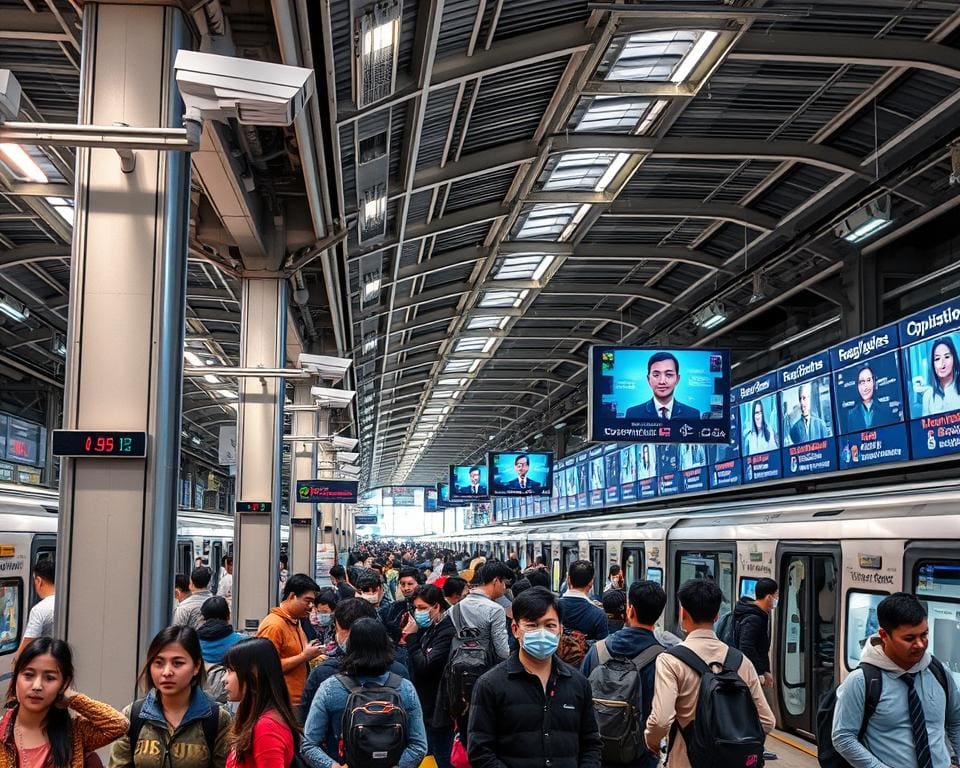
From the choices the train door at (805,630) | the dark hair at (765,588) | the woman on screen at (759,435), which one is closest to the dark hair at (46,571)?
the dark hair at (765,588)

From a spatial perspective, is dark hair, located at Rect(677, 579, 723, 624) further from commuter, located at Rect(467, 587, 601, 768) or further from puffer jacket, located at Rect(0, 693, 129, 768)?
puffer jacket, located at Rect(0, 693, 129, 768)

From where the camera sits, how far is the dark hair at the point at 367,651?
4.69 metres

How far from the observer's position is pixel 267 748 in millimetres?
3824

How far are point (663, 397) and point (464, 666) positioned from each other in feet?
26.7

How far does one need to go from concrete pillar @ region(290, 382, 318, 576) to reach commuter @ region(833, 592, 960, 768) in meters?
15.6

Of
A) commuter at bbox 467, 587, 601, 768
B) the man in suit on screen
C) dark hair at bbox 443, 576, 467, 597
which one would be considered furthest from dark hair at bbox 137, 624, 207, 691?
the man in suit on screen

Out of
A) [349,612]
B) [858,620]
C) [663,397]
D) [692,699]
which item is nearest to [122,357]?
[349,612]

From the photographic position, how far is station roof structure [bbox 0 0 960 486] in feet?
31.1

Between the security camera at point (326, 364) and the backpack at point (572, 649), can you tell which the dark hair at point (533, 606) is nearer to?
the backpack at point (572, 649)

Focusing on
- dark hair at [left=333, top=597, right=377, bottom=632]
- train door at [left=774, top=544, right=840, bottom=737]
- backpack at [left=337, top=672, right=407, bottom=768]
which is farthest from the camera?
train door at [left=774, top=544, right=840, bottom=737]

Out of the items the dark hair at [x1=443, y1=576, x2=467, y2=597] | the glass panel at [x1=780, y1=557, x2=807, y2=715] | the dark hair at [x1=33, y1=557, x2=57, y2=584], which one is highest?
the dark hair at [x1=33, y1=557, x2=57, y2=584]

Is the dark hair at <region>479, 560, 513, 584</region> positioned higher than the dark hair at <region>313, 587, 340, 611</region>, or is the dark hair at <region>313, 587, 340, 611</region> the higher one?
the dark hair at <region>479, 560, 513, 584</region>

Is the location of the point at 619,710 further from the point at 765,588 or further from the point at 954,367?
the point at 954,367

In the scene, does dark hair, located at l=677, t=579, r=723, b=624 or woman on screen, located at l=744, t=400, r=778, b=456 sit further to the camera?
woman on screen, located at l=744, t=400, r=778, b=456
